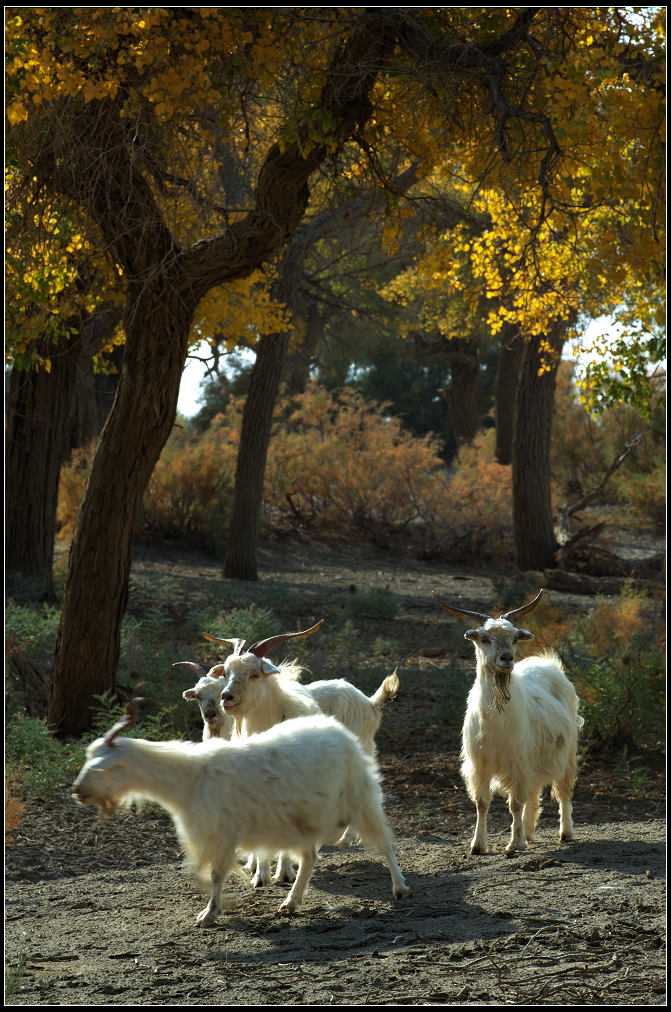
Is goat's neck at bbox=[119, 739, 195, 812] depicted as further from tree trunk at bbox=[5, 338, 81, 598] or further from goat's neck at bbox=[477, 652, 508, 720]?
tree trunk at bbox=[5, 338, 81, 598]

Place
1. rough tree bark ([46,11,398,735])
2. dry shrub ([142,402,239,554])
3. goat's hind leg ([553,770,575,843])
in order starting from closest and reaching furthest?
goat's hind leg ([553,770,575,843]) → rough tree bark ([46,11,398,735]) → dry shrub ([142,402,239,554])

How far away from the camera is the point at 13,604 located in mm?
12008

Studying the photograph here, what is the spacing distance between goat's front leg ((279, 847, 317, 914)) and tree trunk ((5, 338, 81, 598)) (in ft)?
28.0

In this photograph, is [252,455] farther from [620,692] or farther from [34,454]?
[620,692]

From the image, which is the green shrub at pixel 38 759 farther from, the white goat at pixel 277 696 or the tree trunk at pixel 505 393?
the tree trunk at pixel 505 393

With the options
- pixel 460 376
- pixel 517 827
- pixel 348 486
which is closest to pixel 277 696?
pixel 517 827

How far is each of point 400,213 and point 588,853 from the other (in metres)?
5.21

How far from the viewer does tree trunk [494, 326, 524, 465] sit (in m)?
24.3

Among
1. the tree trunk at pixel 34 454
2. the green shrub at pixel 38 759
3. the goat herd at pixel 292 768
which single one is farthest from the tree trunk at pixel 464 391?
the goat herd at pixel 292 768

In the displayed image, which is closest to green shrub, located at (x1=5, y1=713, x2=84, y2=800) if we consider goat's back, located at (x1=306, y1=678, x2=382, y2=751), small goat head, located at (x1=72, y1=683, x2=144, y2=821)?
goat's back, located at (x1=306, y1=678, x2=382, y2=751)

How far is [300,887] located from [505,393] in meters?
20.8

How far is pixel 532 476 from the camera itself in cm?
1753

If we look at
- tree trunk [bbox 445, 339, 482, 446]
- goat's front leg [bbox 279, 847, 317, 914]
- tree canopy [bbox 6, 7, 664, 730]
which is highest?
tree trunk [bbox 445, 339, 482, 446]

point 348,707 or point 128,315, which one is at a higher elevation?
point 128,315
